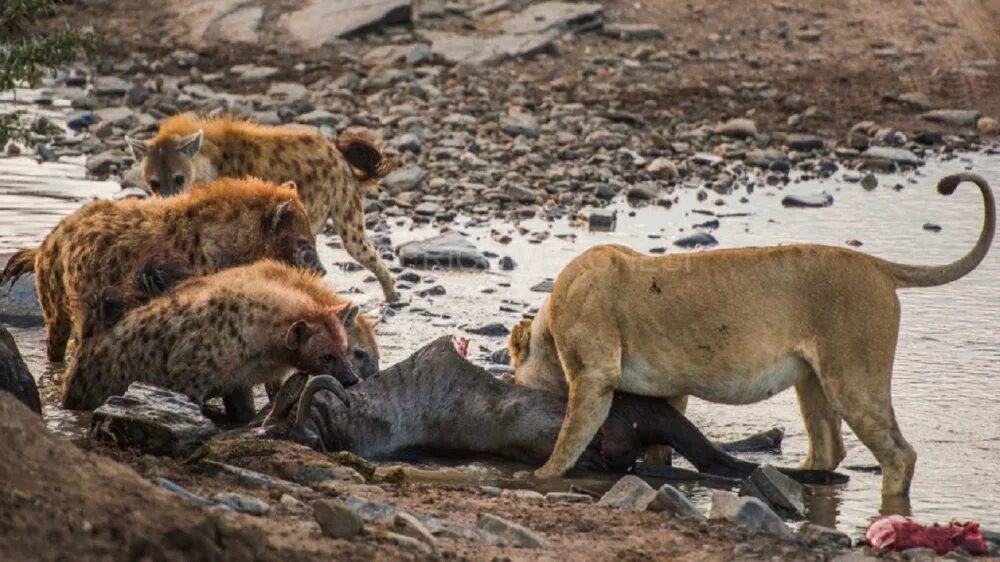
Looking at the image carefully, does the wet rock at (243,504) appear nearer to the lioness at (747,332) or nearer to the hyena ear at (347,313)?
the lioness at (747,332)

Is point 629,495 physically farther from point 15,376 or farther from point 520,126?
point 520,126

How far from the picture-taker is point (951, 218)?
14406mm

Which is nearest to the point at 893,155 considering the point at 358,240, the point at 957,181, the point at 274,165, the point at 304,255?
the point at 358,240

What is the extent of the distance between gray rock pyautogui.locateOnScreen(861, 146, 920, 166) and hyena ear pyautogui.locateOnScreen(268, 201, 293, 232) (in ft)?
28.8

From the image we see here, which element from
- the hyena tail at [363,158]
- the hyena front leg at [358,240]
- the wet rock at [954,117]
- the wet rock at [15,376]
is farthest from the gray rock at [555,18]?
the wet rock at [15,376]

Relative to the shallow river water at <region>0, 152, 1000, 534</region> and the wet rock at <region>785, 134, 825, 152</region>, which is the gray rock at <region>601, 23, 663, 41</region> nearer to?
the wet rock at <region>785, 134, 825, 152</region>

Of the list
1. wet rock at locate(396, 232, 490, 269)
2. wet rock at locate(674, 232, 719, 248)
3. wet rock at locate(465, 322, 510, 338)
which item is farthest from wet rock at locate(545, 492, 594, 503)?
wet rock at locate(674, 232, 719, 248)

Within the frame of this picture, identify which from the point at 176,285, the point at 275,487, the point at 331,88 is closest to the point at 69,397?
the point at 176,285

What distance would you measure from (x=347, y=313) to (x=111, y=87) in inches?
457

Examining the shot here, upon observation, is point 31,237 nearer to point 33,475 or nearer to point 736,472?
point 736,472

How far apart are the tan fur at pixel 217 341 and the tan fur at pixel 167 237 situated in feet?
2.29

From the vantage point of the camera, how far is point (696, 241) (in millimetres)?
12898

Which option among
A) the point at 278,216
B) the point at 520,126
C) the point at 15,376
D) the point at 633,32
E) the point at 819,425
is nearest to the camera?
the point at 15,376

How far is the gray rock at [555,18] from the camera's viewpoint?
20.8 m
